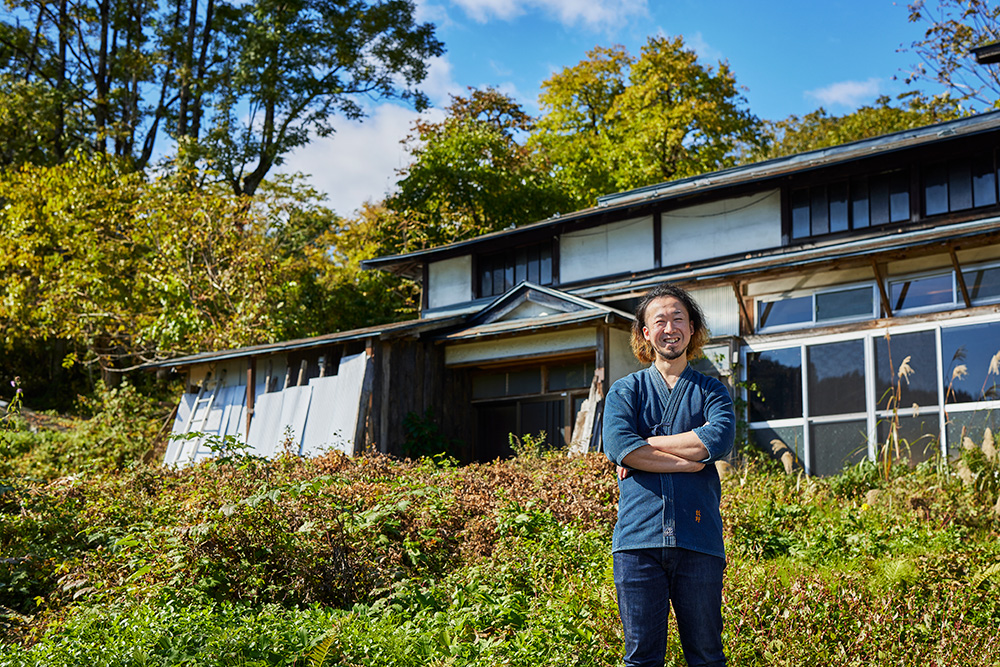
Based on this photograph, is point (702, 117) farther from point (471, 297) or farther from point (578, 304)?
point (578, 304)

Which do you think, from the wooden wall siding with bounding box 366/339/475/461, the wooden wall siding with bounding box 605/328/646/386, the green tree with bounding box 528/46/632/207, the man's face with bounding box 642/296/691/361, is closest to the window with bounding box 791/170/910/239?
the wooden wall siding with bounding box 605/328/646/386

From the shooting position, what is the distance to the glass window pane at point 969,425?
11609 millimetres

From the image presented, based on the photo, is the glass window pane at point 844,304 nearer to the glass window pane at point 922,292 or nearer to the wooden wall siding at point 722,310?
the glass window pane at point 922,292

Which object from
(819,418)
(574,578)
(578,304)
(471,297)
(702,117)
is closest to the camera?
(574,578)

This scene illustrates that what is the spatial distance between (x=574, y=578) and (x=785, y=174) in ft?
34.8

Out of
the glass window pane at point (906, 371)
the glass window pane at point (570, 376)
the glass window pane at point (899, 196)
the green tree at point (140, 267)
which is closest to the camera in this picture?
the glass window pane at point (906, 371)

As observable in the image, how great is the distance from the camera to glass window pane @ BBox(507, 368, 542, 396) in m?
16.4

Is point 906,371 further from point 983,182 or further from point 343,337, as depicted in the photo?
point 343,337

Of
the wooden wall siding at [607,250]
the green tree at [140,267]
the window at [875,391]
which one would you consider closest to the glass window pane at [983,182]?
the window at [875,391]

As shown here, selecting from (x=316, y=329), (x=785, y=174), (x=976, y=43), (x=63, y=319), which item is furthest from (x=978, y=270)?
(x=63, y=319)

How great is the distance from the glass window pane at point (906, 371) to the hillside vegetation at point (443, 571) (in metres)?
2.50

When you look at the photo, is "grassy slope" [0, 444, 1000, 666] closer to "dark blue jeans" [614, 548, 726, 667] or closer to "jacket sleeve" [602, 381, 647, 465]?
"dark blue jeans" [614, 548, 726, 667]

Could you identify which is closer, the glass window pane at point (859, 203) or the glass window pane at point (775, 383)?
the glass window pane at point (775, 383)

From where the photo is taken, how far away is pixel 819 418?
1324 centimetres
